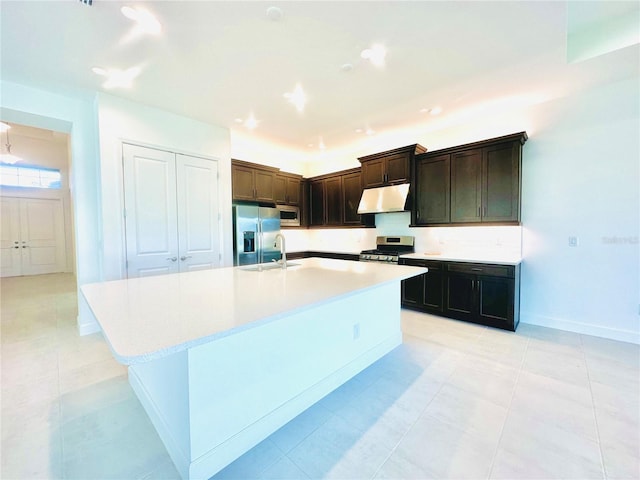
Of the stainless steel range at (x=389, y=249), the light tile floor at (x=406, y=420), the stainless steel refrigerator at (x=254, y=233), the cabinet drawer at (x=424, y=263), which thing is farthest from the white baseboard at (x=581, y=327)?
the stainless steel refrigerator at (x=254, y=233)

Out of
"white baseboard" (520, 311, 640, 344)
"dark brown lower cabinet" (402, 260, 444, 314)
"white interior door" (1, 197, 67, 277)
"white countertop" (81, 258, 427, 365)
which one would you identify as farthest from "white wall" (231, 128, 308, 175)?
"white interior door" (1, 197, 67, 277)

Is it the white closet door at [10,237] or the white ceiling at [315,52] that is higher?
the white ceiling at [315,52]

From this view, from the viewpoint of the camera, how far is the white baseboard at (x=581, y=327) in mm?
2914

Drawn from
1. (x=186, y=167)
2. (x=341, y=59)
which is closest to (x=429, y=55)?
(x=341, y=59)

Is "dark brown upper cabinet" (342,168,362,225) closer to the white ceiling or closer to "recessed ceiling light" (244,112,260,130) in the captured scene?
the white ceiling

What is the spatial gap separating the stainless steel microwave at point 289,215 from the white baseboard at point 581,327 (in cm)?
399

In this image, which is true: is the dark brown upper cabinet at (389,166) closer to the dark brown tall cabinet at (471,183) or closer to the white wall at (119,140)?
the dark brown tall cabinet at (471,183)

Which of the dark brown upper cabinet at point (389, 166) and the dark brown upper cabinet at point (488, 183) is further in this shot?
the dark brown upper cabinet at point (389, 166)

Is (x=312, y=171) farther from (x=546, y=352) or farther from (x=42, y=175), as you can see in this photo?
(x=42, y=175)

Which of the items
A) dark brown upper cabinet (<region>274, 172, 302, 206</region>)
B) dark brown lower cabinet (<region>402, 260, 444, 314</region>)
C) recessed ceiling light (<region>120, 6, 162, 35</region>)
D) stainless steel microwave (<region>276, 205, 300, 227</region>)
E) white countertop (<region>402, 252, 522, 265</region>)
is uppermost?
recessed ceiling light (<region>120, 6, 162, 35</region>)

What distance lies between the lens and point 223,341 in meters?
1.41

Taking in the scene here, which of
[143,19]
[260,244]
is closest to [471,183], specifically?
[260,244]

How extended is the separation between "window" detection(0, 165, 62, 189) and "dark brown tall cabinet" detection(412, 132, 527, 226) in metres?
10.2

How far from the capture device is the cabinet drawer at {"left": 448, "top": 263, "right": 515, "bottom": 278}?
3.18 meters
